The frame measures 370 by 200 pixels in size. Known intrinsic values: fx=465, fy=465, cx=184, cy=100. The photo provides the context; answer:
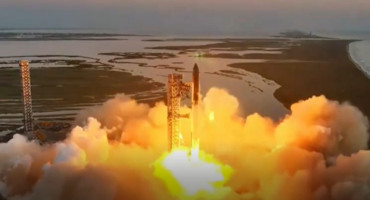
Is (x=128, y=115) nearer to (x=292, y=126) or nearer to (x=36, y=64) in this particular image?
(x=292, y=126)

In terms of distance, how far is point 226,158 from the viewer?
4106cm

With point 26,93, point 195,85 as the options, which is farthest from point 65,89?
point 195,85

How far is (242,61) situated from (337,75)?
37890 mm

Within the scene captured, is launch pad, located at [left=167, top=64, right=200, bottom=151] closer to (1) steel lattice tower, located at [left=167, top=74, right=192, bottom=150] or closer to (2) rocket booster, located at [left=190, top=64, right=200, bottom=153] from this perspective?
(1) steel lattice tower, located at [left=167, top=74, right=192, bottom=150]

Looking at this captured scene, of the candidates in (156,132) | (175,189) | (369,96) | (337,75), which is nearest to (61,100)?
(156,132)

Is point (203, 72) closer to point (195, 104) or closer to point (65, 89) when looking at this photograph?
point (65, 89)

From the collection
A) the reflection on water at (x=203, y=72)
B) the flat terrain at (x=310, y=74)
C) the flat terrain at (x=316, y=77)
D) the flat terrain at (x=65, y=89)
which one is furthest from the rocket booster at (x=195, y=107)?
the flat terrain at (x=310, y=74)

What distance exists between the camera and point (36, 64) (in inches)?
5305

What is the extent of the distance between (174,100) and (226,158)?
24.7ft

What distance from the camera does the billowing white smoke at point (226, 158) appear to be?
114 feet

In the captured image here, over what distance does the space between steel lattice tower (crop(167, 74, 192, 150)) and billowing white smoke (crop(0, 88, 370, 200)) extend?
3396 mm

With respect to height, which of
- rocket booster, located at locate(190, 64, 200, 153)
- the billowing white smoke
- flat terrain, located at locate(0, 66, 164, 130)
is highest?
rocket booster, located at locate(190, 64, 200, 153)

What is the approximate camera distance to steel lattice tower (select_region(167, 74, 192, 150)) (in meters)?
37.7

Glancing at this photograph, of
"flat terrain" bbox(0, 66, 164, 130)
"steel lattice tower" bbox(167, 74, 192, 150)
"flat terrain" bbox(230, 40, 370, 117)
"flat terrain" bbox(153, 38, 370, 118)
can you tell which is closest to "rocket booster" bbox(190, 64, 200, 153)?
"steel lattice tower" bbox(167, 74, 192, 150)
